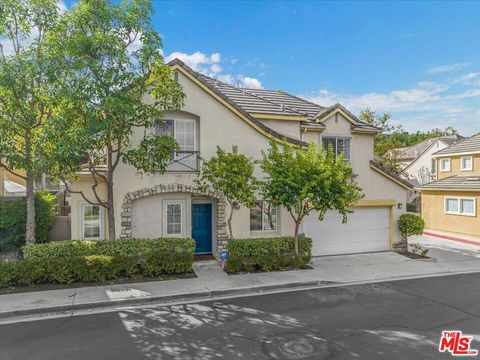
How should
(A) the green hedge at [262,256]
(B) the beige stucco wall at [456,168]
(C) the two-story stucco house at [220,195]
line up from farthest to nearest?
(B) the beige stucco wall at [456,168], (C) the two-story stucco house at [220,195], (A) the green hedge at [262,256]

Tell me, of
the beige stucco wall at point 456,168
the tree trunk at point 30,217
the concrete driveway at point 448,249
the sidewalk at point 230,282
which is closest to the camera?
the sidewalk at point 230,282

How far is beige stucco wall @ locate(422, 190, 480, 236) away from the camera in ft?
65.1

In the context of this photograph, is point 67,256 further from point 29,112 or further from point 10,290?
point 29,112

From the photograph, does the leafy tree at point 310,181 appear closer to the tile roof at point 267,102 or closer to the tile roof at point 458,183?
the tile roof at point 267,102

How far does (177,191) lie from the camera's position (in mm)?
12812

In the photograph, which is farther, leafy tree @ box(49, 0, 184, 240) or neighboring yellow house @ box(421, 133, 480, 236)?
neighboring yellow house @ box(421, 133, 480, 236)

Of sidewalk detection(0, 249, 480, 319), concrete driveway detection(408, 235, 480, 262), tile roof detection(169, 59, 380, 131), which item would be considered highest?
tile roof detection(169, 59, 380, 131)

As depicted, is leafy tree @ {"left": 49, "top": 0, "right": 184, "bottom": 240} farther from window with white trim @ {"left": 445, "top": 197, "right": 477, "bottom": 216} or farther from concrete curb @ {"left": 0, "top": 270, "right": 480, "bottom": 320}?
window with white trim @ {"left": 445, "top": 197, "right": 477, "bottom": 216}

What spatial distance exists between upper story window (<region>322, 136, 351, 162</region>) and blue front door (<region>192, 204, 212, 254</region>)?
20.9 feet

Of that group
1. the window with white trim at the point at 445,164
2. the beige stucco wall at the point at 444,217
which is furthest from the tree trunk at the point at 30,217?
the window with white trim at the point at 445,164

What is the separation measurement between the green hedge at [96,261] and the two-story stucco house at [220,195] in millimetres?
1457

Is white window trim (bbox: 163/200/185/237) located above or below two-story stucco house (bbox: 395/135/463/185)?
below

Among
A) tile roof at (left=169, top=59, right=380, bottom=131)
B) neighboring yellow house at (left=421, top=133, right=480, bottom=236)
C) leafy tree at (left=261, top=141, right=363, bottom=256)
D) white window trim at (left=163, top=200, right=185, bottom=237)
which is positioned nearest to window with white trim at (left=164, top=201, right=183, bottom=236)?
white window trim at (left=163, top=200, right=185, bottom=237)

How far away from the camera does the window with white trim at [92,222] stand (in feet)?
40.0
